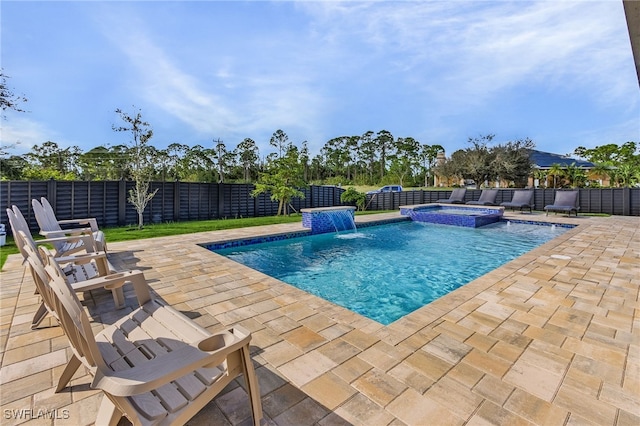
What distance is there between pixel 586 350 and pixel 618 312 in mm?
1140

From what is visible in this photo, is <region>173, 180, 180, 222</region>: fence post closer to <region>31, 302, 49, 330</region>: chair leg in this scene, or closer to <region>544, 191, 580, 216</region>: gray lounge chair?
<region>31, 302, 49, 330</region>: chair leg

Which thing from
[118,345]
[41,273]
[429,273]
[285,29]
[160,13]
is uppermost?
[285,29]

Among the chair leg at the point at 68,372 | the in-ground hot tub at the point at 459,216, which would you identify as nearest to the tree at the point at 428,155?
the in-ground hot tub at the point at 459,216

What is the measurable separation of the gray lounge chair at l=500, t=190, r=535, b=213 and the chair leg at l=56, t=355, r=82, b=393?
1400 cm

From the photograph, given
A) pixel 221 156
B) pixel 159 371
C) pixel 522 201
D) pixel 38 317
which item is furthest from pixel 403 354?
pixel 221 156

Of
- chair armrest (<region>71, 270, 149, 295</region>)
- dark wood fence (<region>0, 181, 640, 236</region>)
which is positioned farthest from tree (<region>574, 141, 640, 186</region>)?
chair armrest (<region>71, 270, 149, 295</region>)

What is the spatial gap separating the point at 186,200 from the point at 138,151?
86.6 inches

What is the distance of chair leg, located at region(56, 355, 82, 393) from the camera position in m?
1.62

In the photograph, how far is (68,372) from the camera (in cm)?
165

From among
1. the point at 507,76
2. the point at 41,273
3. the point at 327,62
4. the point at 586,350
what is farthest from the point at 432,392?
the point at 507,76

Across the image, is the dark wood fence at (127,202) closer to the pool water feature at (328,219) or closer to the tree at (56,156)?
the pool water feature at (328,219)

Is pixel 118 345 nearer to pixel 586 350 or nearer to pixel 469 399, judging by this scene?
pixel 469 399

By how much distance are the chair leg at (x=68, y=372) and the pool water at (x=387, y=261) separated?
107 inches

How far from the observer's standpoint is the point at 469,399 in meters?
1.62
